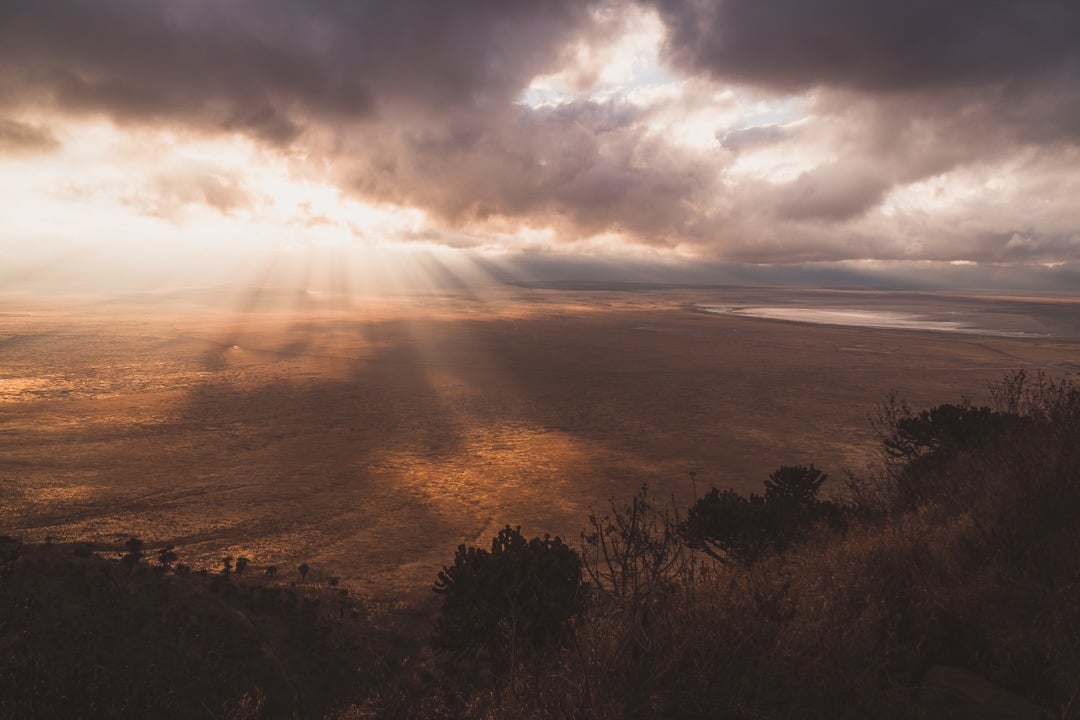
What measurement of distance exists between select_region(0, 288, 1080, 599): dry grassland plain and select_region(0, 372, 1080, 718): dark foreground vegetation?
4.11 m

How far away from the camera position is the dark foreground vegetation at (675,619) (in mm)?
4445

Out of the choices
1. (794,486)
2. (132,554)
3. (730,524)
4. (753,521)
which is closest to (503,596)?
(730,524)

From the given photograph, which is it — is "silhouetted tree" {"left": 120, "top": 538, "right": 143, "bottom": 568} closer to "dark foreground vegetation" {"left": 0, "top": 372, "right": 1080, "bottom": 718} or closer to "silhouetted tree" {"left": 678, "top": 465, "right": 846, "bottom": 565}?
"dark foreground vegetation" {"left": 0, "top": 372, "right": 1080, "bottom": 718}

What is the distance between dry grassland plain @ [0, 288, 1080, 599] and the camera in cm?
2089

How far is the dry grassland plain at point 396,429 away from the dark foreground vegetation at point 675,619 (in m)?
4.11

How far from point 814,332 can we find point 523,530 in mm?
86388

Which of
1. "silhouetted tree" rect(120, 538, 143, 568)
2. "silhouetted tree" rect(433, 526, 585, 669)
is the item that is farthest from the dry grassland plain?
"silhouetted tree" rect(433, 526, 585, 669)

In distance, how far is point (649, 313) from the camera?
445 feet

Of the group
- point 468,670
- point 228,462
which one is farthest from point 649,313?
point 468,670

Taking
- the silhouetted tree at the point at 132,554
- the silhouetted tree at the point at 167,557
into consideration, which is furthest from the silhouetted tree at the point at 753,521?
the silhouetted tree at the point at 167,557

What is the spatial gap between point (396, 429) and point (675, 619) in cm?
3160

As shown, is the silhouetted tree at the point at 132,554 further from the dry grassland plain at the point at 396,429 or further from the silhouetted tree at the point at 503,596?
the silhouetted tree at the point at 503,596

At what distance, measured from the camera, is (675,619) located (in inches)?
196

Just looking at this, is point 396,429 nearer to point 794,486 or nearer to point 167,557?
point 167,557
